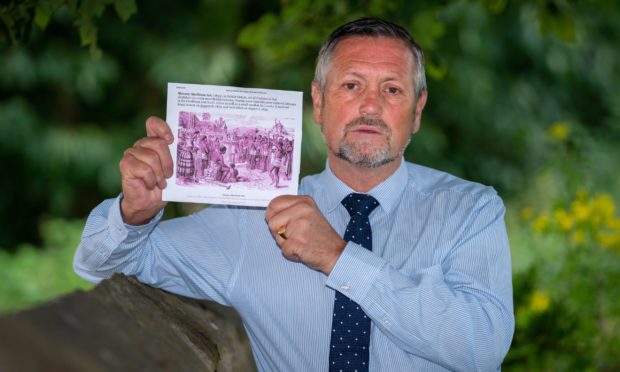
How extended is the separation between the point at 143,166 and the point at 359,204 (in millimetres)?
606

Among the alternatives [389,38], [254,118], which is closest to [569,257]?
[389,38]

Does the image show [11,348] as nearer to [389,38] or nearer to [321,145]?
[389,38]

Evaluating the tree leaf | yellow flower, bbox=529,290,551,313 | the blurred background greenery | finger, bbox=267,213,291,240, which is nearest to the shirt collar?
finger, bbox=267,213,291,240

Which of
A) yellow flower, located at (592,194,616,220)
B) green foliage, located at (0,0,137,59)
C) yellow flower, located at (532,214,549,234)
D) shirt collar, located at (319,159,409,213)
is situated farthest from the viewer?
yellow flower, located at (532,214,549,234)

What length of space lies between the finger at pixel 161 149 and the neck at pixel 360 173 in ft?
1.65

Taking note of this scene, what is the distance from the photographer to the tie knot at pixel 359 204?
2279 mm

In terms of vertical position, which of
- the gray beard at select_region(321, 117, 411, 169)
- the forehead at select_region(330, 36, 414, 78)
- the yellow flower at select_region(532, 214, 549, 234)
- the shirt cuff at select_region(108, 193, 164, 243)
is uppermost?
the forehead at select_region(330, 36, 414, 78)

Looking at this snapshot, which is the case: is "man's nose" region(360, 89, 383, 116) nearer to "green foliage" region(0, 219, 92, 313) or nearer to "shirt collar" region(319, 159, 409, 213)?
"shirt collar" region(319, 159, 409, 213)

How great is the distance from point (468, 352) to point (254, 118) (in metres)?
0.73

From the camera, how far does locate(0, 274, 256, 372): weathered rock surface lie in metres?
1.02

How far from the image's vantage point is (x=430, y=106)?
8.30m

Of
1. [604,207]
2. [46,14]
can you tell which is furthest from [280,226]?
[604,207]

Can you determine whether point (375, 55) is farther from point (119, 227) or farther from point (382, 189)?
point (119, 227)

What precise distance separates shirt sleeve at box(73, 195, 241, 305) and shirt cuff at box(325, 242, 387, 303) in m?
0.38
